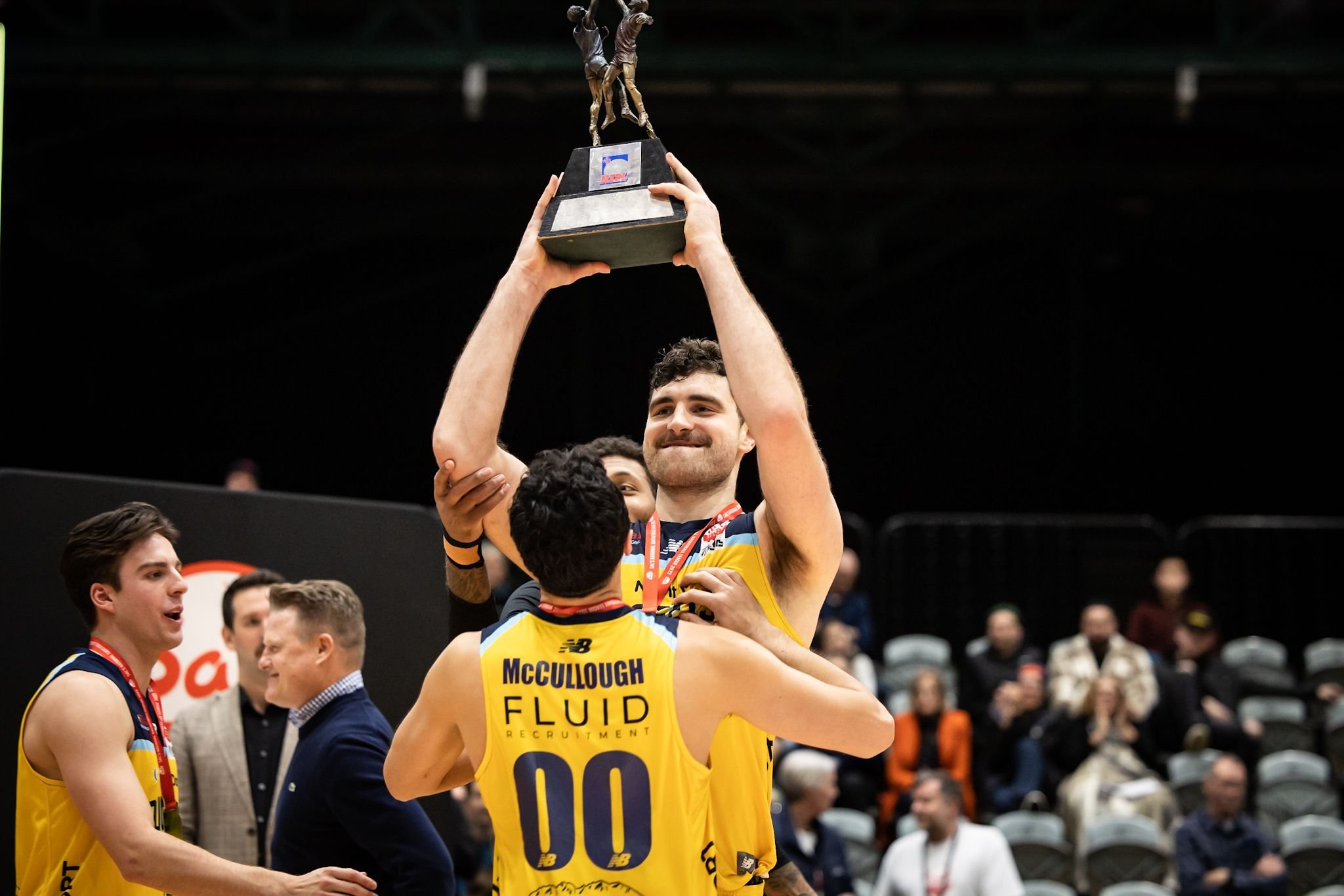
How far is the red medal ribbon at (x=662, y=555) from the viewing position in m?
3.89

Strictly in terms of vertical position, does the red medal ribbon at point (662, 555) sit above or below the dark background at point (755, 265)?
below

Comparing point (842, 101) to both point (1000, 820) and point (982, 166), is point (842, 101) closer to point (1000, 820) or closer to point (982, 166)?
point (982, 166)

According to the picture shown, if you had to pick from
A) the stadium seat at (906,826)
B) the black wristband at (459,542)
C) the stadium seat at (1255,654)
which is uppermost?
the stadium seat at (1255,654)

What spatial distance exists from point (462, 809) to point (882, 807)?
303 cm

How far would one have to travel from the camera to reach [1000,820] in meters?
9.50

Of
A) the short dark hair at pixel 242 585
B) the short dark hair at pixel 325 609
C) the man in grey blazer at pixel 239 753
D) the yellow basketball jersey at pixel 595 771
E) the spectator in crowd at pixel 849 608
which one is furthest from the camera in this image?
the spectator in crowd at pixel 849 608

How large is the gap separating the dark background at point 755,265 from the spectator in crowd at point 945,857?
6.40m

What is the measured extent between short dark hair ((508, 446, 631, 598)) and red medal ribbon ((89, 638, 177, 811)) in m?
1.70

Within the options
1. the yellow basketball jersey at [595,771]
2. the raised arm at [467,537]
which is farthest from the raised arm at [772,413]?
the raised arm at [467,537]

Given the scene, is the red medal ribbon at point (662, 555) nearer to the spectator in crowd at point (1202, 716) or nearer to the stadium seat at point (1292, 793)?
the spectator in crowd at point (1202, 716)

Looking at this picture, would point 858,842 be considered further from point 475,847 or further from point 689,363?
point 689,363

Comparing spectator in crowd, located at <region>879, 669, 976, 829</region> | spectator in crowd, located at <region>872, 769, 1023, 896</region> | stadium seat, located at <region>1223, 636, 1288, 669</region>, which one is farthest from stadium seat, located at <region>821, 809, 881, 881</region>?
stadium seat, located at <region>1223, 636, 1288, 669</region>

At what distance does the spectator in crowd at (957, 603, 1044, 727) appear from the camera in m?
10.9

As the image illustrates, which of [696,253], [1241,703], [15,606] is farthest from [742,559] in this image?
[1241,703]
